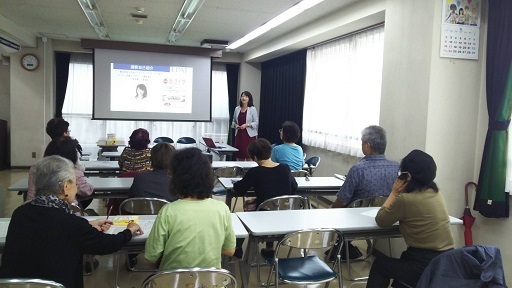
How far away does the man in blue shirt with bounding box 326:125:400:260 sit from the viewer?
3.14 meters

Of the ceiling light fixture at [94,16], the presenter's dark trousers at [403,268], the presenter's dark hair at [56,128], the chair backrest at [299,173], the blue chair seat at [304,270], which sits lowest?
the blue chair seat at [304,270]

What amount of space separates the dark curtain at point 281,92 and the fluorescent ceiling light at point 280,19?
86 cm

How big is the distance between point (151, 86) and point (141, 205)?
444 centimetres

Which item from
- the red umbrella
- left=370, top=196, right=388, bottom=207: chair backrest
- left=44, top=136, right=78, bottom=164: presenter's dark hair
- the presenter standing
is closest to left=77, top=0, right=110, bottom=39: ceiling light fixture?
left=44, top=136, right=78, bottom=164: presenter's dark hair

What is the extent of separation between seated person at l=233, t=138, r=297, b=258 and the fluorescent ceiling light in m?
2.05

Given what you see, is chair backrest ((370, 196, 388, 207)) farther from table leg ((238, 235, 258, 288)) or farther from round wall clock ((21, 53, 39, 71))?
round wall clock ((21, 53, 39, 71))

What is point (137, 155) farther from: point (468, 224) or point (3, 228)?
point (468, 224)

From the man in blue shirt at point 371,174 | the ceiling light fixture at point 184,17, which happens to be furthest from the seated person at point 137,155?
the man in blue shirt at point 371,174

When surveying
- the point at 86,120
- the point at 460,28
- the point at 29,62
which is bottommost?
the point at 86,120

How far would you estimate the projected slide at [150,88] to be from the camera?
6.69 meters

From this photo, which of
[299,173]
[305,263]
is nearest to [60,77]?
[299,173]

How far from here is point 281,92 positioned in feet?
24.6

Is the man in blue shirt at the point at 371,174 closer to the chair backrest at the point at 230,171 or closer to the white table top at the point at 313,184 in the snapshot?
the white table top at the point at 313,184

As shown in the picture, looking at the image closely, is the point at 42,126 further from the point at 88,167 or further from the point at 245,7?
the point at 245,7
